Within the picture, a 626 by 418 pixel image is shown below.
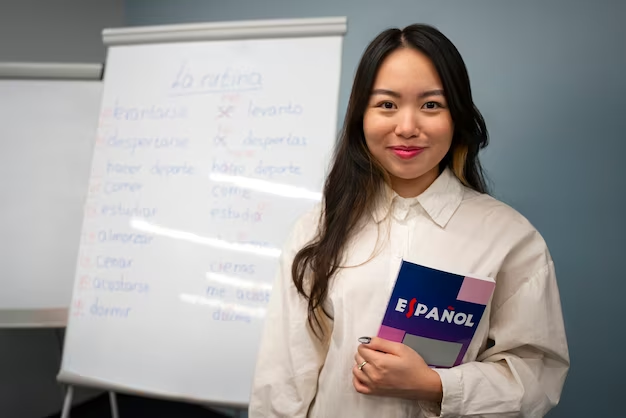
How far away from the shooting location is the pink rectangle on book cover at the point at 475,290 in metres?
0.76

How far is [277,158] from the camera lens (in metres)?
1.42

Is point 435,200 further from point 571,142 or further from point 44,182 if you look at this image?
point 44,182

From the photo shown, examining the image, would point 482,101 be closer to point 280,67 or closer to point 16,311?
point 280,67

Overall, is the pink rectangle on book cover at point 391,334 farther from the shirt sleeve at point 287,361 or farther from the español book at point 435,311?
the shirt sleeve at point 287,361

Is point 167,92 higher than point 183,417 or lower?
higher

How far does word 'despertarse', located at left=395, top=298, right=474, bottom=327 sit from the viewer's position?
2.57ft

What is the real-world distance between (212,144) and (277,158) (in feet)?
0.69

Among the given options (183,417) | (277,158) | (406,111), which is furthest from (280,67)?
(183,417)

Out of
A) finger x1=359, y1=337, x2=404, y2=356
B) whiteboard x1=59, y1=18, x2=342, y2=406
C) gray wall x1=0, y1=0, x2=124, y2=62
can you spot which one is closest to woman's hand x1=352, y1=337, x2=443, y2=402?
finger x1=359, y1=337, x2=404, y2=356

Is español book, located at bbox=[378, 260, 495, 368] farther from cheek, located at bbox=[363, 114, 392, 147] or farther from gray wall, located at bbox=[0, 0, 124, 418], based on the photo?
gray wall, located at bbox=[0, 0, 124, 418]

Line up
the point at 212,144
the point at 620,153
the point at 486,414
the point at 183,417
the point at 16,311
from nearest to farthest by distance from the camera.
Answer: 1. the point at 486,414
2. the point at 620,153
3. the point at 212,144
4. the point at 16,311
5. the point at 183,417

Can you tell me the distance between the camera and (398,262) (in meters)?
0.87

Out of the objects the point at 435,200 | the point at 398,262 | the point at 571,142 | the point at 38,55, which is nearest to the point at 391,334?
the point at 398,262

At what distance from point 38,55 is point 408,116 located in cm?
189
